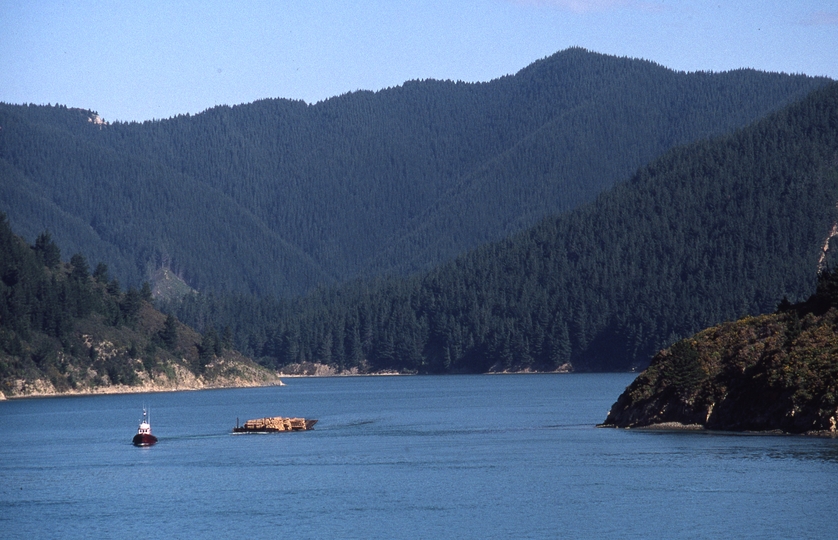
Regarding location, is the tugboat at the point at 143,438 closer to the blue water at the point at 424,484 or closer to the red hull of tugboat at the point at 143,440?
the red hull of tugboat at the point at 143,440

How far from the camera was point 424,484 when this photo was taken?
9094 centimetres

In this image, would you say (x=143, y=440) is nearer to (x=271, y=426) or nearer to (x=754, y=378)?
(x=271, y=426)

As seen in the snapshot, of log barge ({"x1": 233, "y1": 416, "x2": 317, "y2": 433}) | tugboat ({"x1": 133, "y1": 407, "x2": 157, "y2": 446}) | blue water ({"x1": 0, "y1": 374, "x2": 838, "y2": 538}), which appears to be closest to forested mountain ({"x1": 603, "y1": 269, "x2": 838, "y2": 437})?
blue water ({"x1": 0, "y1": 374, "x2": 838, "y2": 538})

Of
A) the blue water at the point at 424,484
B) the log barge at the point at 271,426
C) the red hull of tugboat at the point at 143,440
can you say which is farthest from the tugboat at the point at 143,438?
the log barge at the point at 271,426

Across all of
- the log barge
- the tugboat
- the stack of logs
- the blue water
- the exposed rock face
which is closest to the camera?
the blue water

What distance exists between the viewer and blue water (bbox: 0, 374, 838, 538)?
74.2m

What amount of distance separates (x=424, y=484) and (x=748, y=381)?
37130 millimetres

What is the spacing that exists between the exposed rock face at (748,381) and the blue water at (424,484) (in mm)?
3165

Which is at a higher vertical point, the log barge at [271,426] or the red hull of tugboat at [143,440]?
the log barge at [271,426]

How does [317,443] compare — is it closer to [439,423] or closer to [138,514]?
[439,423]

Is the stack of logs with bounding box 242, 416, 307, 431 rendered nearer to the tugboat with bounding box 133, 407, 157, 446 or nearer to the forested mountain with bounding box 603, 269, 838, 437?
the tugboat with bounding box 133, 407, 157, 446

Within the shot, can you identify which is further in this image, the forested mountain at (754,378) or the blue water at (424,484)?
the forested mountain at (754,378)

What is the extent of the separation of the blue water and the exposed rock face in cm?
317

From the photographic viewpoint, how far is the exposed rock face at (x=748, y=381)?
105 metres
